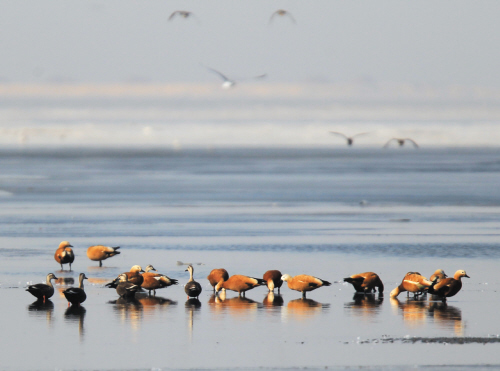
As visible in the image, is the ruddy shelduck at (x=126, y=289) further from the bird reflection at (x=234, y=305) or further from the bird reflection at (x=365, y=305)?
the bird reflection at (x=365, y=305)

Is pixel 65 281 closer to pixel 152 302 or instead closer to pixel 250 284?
pixel 152 302

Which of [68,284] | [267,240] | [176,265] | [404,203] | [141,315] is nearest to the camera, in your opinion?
[141,315]

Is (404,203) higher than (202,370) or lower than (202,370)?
higher

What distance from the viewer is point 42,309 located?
13.0 metres

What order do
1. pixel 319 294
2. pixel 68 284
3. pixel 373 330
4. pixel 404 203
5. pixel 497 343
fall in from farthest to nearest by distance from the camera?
pixel 404 203 → pixel 68 284 → pixel 319 294 → pixel 373 330 → pixel 497 343

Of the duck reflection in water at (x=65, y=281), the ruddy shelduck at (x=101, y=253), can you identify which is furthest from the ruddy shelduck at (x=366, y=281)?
the ruddy shelduck at (x=101, y=253)

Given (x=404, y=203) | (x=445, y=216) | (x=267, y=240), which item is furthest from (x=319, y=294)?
(x=404, y=203)

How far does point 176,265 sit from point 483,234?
923 centimetres

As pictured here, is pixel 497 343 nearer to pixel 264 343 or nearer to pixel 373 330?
pixel 373 330

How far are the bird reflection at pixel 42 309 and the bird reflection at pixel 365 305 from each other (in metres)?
4.34

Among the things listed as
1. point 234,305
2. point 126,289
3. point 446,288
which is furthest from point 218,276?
point 446,288

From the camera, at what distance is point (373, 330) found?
37.7ft

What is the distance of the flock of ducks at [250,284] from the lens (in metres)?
13.6

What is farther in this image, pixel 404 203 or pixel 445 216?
pixel 404 203
